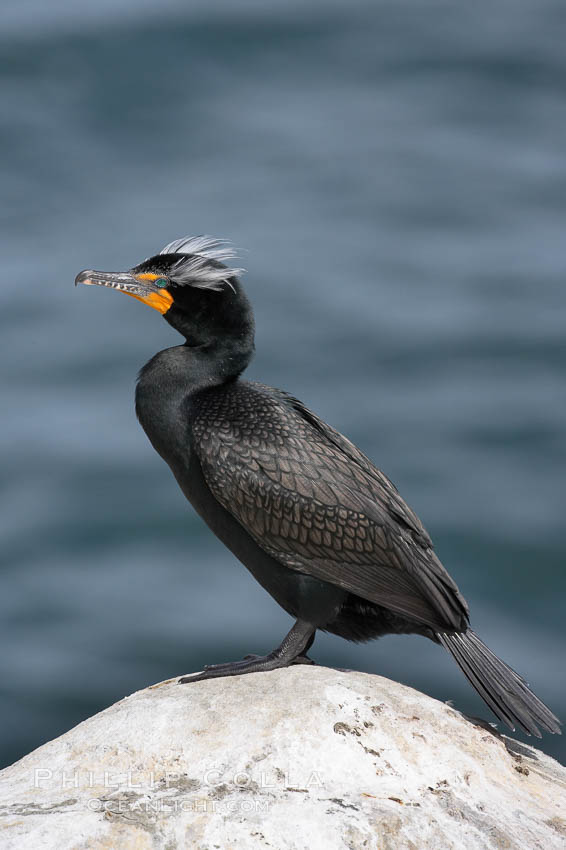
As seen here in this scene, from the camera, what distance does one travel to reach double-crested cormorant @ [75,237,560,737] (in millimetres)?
5152

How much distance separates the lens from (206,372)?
18.2 ft

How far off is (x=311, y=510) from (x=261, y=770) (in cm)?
127

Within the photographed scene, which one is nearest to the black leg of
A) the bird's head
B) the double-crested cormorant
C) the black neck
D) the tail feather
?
the double-crested cormorant

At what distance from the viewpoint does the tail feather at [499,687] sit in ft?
16.5

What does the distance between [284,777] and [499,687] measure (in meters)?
1.28

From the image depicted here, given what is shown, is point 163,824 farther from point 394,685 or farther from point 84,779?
point 394,685

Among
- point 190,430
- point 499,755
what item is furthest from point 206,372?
point 499,755

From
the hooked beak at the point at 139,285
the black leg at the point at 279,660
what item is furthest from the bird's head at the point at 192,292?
the black leg at the point at 279,660

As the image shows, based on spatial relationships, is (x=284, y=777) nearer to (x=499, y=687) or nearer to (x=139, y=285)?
(x=499, y=687)

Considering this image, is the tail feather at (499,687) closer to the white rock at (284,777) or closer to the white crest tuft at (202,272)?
the white rock at (284,777)

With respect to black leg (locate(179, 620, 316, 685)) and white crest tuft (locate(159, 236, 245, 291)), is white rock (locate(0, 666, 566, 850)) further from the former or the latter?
white crest tuft (locate(159, 236, 245, 291))

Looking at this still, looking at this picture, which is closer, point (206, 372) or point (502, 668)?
point (502, 668)

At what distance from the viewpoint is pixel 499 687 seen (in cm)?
509

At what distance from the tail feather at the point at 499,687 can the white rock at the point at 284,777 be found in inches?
7.2
